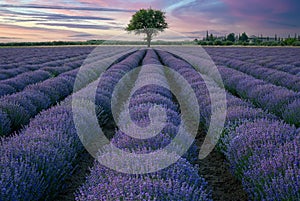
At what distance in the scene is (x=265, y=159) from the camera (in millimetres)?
2836

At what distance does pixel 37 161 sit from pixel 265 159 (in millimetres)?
2100

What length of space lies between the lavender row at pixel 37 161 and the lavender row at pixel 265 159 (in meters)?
1.80

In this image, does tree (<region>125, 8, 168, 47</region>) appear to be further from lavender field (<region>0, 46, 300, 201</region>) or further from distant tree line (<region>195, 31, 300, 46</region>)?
lavender field (<region>0, 46, 300, 201</region>)

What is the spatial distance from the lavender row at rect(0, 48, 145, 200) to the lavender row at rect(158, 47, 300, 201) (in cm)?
180

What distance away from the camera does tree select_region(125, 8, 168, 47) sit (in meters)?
53.3

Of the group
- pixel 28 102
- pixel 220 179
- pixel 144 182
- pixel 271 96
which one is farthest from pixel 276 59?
pixel 144 182

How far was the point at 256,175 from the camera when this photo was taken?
279 centimetres

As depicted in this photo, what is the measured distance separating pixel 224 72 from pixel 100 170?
868 cm

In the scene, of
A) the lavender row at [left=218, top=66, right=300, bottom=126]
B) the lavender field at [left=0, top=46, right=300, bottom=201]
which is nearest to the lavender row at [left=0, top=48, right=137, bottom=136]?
the lavender field at [left=0, top=46, right=300, bottom=201]

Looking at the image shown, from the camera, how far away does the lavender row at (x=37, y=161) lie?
2625mm

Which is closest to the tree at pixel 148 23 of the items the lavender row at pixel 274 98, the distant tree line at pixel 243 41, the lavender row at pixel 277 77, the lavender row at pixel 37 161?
the distant tree line at pixel 243 41

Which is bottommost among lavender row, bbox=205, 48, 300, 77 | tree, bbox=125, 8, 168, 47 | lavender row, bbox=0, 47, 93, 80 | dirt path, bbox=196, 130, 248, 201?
dirt path, bbox=196, 130, 248, 201

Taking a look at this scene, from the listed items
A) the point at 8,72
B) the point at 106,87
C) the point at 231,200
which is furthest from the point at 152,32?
the point at 231,200

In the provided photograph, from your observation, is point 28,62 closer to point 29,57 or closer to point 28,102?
point 29,57
